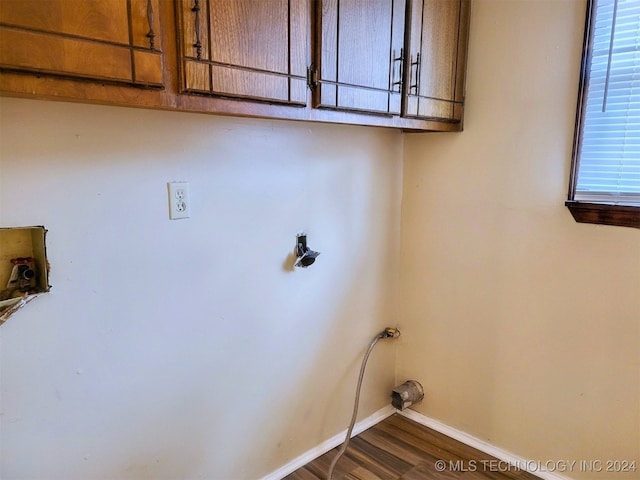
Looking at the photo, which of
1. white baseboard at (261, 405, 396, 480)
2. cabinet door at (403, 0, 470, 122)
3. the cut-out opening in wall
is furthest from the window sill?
the cut-out opening in wall

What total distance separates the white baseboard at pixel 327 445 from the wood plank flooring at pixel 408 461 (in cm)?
2

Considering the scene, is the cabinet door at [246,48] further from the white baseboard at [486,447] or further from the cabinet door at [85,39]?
the white baseboard at [486,447]

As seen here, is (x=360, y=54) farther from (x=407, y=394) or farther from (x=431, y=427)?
(x=431, y=427)

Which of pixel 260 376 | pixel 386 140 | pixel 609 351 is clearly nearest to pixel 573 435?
pixel 609 351

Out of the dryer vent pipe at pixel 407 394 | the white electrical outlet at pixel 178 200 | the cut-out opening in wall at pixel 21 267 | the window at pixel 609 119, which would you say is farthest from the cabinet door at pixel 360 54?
the dryer vent pipe at pixel 407 394

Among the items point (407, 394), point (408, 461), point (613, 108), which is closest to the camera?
point (613, 108)

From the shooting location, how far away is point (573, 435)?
173 centimetres

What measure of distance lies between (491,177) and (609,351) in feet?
2.66

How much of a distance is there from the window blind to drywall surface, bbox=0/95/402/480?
2.71ft

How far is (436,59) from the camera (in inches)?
66.7

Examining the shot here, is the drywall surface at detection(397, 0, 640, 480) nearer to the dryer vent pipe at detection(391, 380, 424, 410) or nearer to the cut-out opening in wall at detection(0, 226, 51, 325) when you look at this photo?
the dryer vent pipe at detection(391, 380, 424, 410)

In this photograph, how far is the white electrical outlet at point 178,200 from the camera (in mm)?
1345

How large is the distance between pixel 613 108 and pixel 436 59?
66 centimetres

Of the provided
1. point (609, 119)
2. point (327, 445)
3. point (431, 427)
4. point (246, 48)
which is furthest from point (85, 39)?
point (431, 427)
